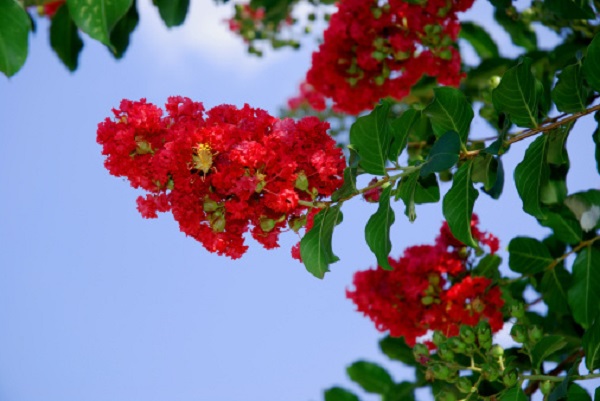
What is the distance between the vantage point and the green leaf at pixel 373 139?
4.62 ft

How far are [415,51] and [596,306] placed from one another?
91cm

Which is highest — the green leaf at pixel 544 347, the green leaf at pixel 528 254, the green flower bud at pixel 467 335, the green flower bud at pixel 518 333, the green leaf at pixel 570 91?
the green leaf at pixel 528 254

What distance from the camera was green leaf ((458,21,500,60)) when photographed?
2887 mm

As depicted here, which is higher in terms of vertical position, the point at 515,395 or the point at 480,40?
the point at 480,40

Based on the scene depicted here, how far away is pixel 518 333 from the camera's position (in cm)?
172

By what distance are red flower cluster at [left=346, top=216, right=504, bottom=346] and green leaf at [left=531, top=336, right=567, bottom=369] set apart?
33cm

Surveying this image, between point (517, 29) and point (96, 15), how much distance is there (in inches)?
72.5

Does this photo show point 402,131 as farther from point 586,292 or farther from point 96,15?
A: point 586,292

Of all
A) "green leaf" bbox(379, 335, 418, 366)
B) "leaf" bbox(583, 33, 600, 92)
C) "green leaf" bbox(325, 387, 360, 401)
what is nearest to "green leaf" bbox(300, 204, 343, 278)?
"leaf" bbox(583, 33, 600, 92)

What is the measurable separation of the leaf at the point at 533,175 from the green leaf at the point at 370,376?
756 millimetres

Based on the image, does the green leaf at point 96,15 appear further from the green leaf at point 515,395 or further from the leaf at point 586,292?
the leaf at point 586,292

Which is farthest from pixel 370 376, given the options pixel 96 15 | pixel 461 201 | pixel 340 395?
pixel 96 15

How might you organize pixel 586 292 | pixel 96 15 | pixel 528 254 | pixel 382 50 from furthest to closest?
1. pixel 382 50
2. pixel 528 254
3. pixel 586 292
4. pixel 96 15

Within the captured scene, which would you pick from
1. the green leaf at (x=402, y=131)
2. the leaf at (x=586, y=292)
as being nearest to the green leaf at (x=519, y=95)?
the green leaf at (x=402, y=131)
